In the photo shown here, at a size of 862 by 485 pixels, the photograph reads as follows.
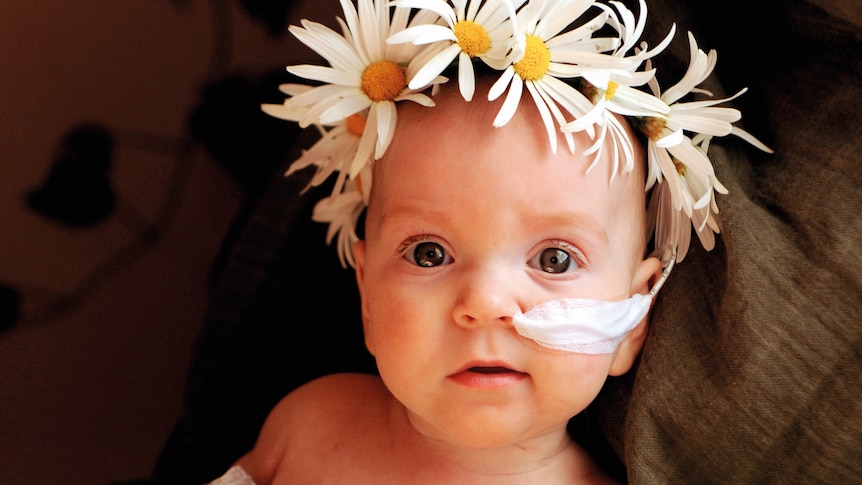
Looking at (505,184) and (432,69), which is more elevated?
(432,69)

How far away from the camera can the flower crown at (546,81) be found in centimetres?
87

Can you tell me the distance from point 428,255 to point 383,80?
21 cm

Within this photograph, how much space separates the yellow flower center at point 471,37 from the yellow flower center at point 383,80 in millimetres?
97

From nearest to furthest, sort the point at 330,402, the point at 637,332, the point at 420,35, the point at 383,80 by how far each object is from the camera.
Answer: the point at 420,35
the point at 383,80
the point at 637,332
the point at 330,402

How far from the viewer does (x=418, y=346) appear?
36.3 inches

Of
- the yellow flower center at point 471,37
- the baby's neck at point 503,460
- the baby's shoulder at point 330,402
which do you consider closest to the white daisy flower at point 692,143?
the yellow flower center at point 471,37

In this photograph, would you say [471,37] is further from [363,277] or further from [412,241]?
[363,277]

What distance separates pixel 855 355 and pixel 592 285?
0.97 ft

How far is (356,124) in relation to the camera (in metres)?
1.05

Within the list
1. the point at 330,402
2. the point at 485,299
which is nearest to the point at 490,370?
the point at 485,299

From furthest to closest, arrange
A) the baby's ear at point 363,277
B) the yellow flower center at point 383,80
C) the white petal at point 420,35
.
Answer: the baby's ear at point 363,277, the yellow flower center at point 383,80, the white petal at point 420,35

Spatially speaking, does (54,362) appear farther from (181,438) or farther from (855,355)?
(855,355)

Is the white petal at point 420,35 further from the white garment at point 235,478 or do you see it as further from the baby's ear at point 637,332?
the white garment at point 235,478

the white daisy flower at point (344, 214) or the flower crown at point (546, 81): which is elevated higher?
the flower crown at point (546, 81)
